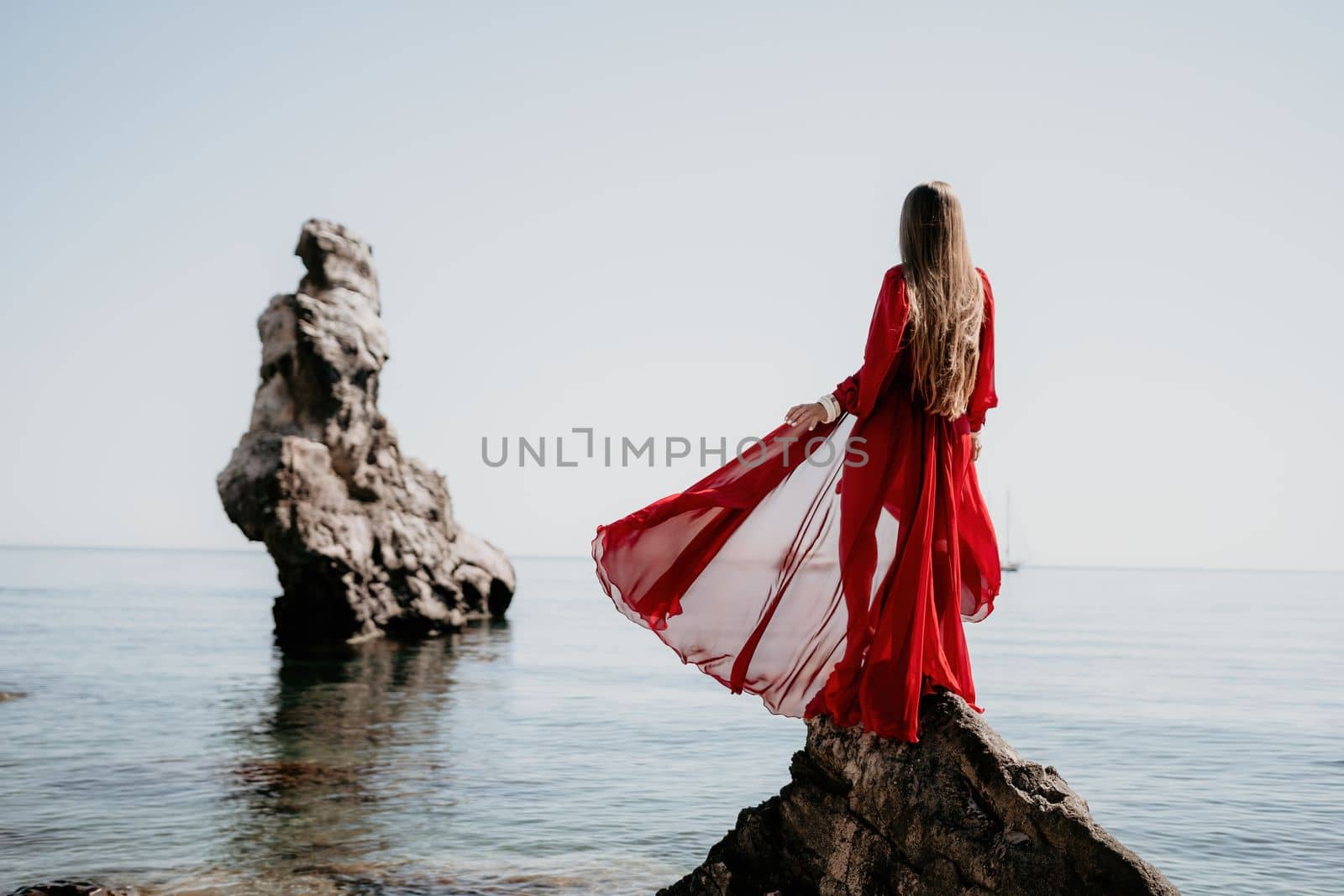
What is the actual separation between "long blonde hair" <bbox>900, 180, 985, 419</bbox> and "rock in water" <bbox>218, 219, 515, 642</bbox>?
20913mm

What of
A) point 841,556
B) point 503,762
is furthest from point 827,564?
point 503,762

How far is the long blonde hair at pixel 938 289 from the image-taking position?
4703 mm

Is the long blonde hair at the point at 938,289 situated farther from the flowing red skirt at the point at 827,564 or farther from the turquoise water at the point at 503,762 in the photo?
the turquoise water at the point at 503,762

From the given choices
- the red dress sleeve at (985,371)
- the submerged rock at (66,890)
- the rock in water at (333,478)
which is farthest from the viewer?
the rock in water at (333,478)

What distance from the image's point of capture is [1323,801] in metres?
11.9

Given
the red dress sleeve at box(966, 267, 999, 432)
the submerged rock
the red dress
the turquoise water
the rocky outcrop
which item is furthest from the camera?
the turquoise water

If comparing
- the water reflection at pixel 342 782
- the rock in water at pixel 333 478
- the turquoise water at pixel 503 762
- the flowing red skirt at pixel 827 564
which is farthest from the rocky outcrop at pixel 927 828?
the rock in water at pixel 333 478

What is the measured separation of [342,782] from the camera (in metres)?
12.0

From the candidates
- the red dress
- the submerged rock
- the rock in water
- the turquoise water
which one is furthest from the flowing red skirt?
the rock in water

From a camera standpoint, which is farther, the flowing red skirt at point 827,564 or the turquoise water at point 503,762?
the turquoise water at point 503,762

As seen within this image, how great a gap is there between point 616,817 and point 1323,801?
788 cm

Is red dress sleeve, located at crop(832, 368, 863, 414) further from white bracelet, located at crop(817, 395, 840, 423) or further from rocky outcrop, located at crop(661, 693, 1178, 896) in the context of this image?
rocky outcrop, located at crop(661, 693, 1178, 896)

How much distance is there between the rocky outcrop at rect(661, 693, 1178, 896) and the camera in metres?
4.18

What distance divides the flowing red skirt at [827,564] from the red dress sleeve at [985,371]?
0.16m
